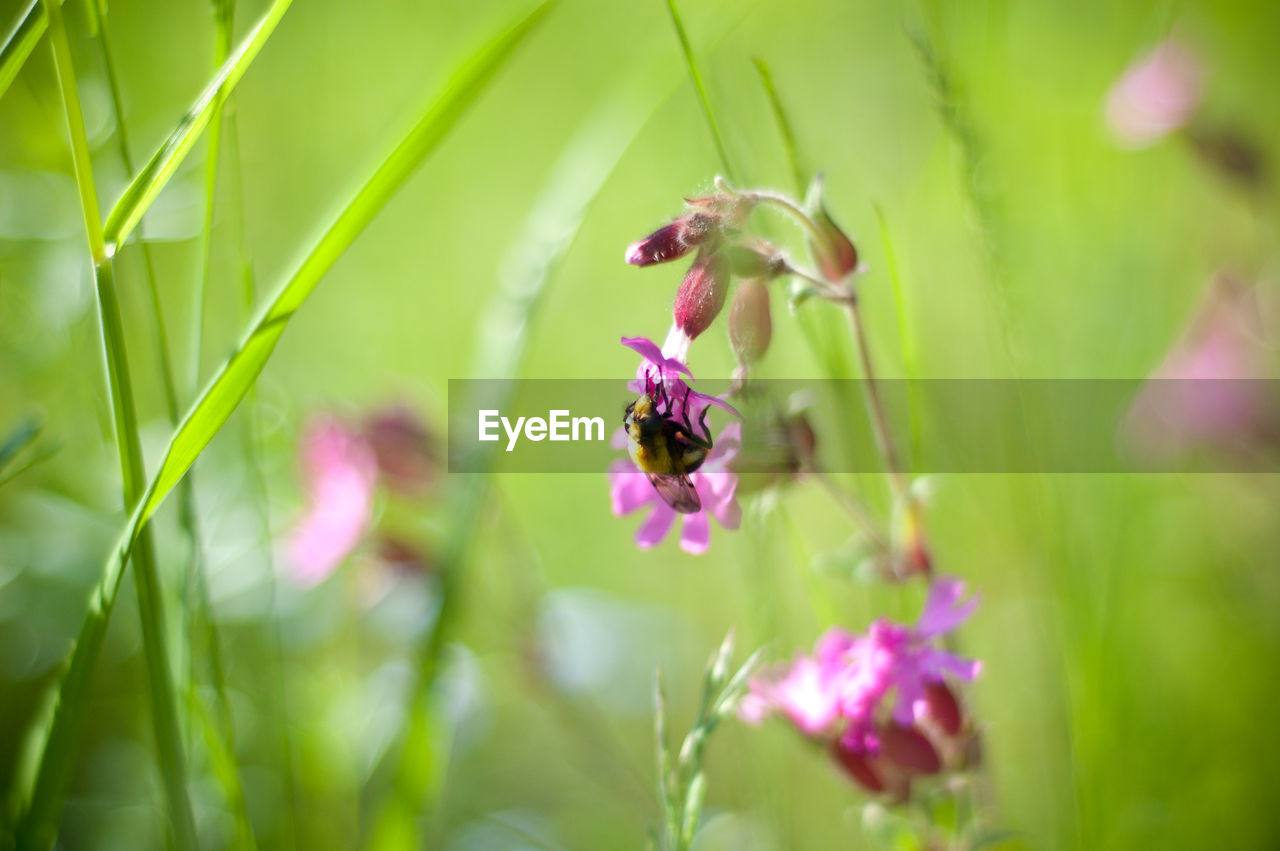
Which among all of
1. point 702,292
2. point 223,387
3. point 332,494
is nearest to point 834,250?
point 702,292

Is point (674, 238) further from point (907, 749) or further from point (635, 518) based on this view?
point (635, 518)

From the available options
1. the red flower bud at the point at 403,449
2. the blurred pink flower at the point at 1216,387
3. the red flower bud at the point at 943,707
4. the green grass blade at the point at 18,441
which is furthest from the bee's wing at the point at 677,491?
the blurred pink flower at the point at 1216,387

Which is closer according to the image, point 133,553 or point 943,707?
point 133,553

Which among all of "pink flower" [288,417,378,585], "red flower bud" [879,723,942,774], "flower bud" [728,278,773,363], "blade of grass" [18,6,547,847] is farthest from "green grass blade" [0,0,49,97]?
"red flower bud" [879,723,942,774]

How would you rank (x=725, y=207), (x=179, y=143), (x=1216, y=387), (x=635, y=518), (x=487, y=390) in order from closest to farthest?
(x=179, y=143) < (x=725, y=207) < (x=487, y=390) < (x=1216, y=387) < (x=635, y=518)

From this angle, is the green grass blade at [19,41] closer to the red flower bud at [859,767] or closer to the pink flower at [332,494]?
the pink flower at [332,494]

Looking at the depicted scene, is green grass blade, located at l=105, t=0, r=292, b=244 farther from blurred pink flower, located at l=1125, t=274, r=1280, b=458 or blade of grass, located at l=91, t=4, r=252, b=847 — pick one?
blurred pink flower, located at l=1125, t=274, r=1280, b=458

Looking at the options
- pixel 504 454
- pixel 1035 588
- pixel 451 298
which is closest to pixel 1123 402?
pixel 1035 588
